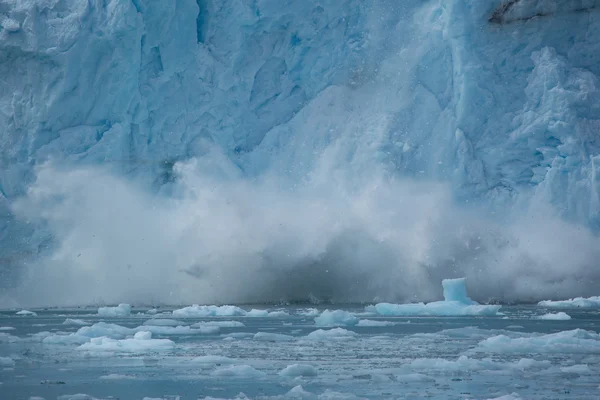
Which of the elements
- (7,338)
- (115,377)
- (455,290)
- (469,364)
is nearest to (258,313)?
(455,290)

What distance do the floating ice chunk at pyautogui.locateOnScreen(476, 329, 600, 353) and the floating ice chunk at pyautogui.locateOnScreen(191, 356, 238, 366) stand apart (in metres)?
3.22

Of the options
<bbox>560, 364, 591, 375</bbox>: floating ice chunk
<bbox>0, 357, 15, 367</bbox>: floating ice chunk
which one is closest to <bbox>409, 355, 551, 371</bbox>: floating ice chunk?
<bbox>560, 364, 591, 375</bbox>: floating ice chunk

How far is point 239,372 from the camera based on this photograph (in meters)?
9.28

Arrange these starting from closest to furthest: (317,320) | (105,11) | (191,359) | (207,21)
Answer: (191,359), (317,320), (105,11), (207,21)

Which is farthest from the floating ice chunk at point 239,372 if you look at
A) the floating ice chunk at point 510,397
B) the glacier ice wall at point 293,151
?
the glacier ice wall at point 293,151

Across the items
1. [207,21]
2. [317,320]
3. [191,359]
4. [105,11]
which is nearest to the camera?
[191,359]

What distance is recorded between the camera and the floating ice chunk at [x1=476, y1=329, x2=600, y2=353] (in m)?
11.4

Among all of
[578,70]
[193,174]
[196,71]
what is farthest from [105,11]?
[578,70]

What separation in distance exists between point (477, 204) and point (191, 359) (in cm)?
1302

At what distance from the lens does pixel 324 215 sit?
22.6 metres

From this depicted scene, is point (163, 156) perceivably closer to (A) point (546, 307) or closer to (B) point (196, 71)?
(B) point (196, 71)

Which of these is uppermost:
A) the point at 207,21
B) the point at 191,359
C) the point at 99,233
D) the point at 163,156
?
the point at 207,21

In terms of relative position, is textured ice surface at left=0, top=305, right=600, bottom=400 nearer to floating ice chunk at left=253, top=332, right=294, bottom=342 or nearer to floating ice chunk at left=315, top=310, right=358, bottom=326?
floating ice chunk at left=253, top=332, right=294, bottom=342

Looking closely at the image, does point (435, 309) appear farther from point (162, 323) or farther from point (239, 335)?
point (239, 335)
